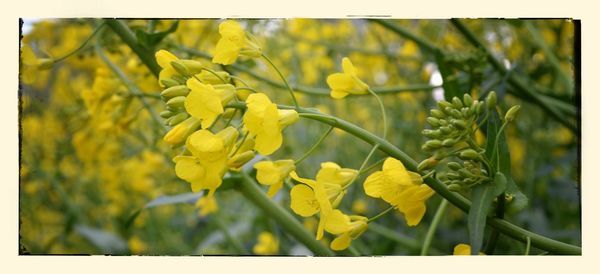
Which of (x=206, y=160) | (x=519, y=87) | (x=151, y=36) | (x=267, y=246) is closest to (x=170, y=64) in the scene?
(x=206, y=160)

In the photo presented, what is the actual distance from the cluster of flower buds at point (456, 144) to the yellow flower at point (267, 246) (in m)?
0.82

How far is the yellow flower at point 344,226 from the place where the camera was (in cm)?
78

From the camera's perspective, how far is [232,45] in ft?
2.74

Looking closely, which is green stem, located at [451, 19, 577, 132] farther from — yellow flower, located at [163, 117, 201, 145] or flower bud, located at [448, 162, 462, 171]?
yellow flower, located at [163, 117, 201, 145]

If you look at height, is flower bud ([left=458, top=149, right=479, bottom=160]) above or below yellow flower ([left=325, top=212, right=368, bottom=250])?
above

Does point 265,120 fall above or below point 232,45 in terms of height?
below

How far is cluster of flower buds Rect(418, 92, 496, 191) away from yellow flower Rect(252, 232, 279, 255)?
819mm

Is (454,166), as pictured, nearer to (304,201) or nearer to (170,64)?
(304,201)

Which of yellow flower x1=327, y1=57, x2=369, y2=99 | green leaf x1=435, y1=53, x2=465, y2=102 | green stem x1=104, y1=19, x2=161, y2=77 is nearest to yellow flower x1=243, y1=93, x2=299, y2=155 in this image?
yellow flower x1=327, y1=57, x2=369, y2=99

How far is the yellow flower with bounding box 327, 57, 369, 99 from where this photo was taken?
86cm

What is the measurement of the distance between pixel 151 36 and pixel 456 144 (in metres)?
0.51

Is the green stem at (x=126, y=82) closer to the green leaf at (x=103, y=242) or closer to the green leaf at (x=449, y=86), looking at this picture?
the green leaf at (x=103, y=242)

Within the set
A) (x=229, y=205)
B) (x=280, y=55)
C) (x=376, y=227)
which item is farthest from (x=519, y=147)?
(x=229, y=205)

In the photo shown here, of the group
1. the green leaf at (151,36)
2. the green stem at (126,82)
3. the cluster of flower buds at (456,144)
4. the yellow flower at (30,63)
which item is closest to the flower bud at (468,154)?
the cluster of flower buds at (456,144)
